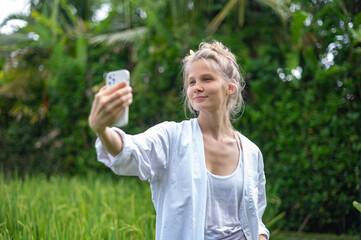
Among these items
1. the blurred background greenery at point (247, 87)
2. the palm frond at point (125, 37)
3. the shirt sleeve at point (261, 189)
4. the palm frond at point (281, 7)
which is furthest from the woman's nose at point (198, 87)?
the palm frond at point (125, 37)

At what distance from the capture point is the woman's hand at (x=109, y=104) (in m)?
1.14

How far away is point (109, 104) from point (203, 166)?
0.59m

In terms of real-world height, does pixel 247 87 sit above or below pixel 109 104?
above

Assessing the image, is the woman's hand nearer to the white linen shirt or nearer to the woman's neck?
the white linen shirt

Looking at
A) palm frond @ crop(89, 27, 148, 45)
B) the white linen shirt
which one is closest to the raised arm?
the white linen shirt

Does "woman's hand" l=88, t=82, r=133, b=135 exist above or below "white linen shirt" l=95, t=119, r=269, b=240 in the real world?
above

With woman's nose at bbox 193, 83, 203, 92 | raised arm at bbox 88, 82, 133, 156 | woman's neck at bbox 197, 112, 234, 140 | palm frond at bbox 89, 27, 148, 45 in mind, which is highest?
palm frond at bbox 89, 27, 148, 45

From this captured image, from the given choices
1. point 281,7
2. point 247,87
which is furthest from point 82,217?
point 281,7

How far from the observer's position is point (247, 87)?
4816mm

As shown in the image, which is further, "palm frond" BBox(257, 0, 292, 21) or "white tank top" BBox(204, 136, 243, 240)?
"palm frond" BBox(257, 0, 292, 21)

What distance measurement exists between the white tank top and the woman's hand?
61cm

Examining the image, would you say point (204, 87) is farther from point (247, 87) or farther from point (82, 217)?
point (247, 87)

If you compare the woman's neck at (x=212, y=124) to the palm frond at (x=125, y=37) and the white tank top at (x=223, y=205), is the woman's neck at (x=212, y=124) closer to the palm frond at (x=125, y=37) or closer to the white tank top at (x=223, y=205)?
the white tank top at (x=223, y=205)

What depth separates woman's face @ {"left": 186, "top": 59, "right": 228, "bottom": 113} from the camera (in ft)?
5.46
